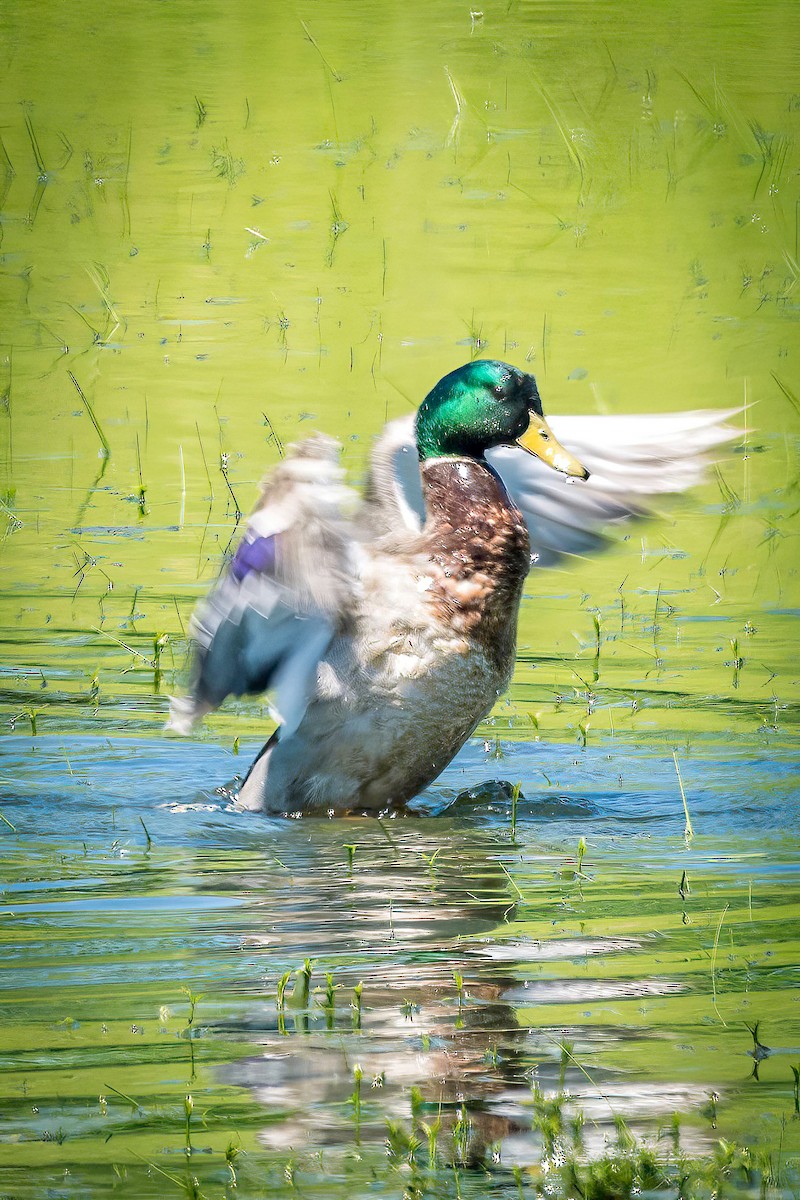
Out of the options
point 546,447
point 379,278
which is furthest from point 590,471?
point 379,278

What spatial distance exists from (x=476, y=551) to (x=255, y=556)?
33.6 inches

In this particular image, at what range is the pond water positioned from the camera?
3.34 metres

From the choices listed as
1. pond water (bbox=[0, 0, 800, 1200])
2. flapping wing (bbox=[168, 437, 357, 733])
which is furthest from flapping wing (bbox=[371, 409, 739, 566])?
flapping wing (bbox=[168, 437, 357, 733])

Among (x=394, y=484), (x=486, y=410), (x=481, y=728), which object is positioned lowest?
(x=481, y=728)

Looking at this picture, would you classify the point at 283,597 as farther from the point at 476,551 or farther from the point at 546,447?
the point at 546,447

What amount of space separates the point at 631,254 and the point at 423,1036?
10.0 meters

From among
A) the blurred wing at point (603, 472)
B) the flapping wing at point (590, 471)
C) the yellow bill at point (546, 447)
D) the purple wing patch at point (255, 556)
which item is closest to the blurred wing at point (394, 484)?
the flapping wing at point (590, 471)

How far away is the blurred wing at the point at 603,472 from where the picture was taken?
593 cm

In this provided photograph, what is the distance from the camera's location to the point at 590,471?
19.7ft

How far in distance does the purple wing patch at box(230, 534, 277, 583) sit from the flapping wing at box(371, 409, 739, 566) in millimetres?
1211

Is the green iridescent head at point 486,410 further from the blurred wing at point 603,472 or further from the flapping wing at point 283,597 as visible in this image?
the flapping wing at point 283,597

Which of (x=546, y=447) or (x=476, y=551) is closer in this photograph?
(x=476, y=551)

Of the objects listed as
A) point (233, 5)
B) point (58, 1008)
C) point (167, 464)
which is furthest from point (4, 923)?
point (233, 5)

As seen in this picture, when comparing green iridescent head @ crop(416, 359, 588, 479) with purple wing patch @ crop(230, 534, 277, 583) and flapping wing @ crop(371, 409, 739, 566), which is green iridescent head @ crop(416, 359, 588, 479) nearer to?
flapping wing @ crop(371, 409, 739, 566)
